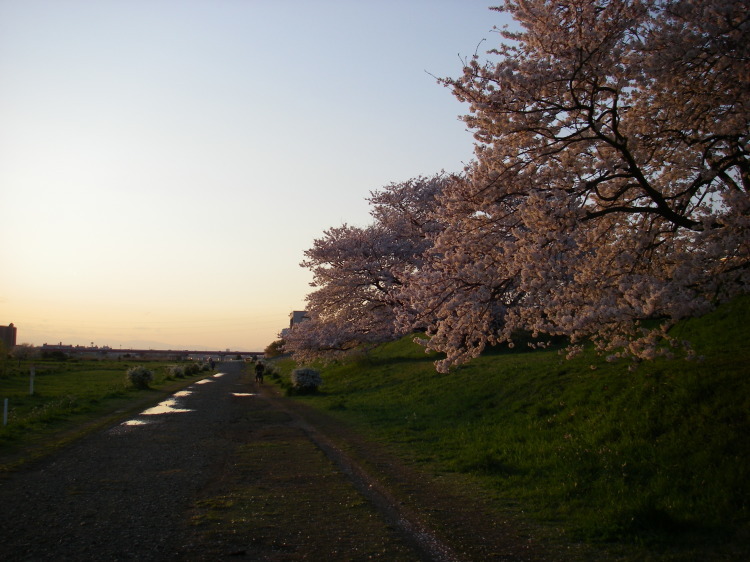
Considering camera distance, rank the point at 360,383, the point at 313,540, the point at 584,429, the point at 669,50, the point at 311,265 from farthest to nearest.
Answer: the point at 311,265
the point at 360,383
the point at 584,429
the point at 669,50
the point at 313,540

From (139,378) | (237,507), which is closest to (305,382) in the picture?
(139,378)

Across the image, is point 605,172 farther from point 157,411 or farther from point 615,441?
point 157,411

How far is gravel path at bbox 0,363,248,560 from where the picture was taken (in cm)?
623

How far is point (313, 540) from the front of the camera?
6.57 meters

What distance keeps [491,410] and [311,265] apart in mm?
17414

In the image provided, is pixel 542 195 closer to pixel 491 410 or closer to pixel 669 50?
pixel 669 50

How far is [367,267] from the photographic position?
29234mm

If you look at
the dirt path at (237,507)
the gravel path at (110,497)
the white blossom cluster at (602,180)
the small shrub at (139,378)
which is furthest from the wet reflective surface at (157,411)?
the white blossom cluster at (602,180)

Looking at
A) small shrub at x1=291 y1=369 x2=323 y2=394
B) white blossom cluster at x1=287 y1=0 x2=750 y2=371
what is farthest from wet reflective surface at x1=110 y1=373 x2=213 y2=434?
white blossom cluster at x1=287 y1=0 x2=750 y2=371

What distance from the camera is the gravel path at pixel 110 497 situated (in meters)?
6.23

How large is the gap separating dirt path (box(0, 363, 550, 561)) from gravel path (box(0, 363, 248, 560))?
2 cm

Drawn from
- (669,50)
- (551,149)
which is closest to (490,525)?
(551,149)

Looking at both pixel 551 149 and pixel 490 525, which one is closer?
pixel 490 525

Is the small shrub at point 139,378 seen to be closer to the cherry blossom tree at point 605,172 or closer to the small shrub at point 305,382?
the small shrub at point 305,382
